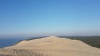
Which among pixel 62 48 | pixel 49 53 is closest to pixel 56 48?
pixel 62 48

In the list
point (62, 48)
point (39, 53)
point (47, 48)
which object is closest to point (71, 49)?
point (62, 48)

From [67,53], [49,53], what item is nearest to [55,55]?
[49,53]

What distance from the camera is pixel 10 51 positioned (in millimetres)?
14641

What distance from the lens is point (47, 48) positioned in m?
17.2

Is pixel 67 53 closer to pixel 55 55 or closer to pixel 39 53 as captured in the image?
pixel 55 55

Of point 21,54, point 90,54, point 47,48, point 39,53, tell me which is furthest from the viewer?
point 90,54

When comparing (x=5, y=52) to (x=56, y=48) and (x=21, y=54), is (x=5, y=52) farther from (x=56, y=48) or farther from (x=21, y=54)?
(x=56, y=48)

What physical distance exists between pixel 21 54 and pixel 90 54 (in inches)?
260

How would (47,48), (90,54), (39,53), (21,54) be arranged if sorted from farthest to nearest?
1. (90,54)
2. (47,48)
3. (39,53)
4. (21,54)

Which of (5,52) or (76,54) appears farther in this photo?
(76,54)

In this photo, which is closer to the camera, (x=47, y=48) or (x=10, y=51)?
(x=10, y=51)

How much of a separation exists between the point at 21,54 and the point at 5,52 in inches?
43.0

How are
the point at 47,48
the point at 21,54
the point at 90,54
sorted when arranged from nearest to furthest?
the point at 21,54 < the point at 47,48 < the point at 90,54

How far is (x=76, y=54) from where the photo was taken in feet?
57.3
